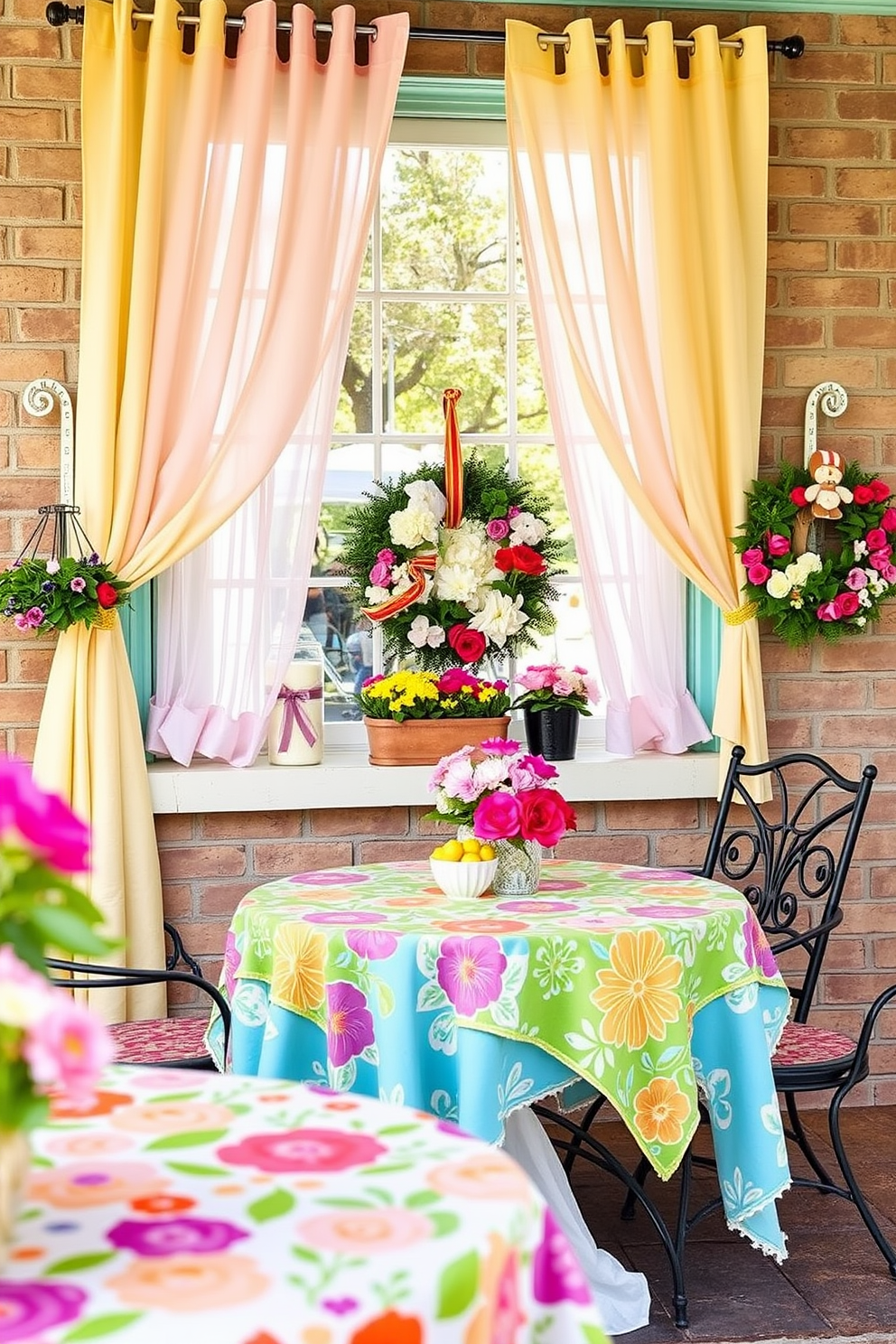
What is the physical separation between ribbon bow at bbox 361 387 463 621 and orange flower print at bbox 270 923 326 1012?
4.24 feet

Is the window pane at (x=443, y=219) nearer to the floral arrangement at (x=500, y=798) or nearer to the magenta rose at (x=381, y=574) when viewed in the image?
the magenta rose at (x=381, y=574)

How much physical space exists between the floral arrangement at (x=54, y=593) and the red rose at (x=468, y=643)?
33.0 inches

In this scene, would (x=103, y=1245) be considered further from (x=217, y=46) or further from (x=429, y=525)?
(x=217, y=46)

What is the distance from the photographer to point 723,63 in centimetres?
360

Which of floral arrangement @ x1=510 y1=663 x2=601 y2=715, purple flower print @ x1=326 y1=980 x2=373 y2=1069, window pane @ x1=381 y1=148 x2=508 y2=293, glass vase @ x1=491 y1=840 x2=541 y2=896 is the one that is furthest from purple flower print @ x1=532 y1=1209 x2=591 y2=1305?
window pane @ x1=381 y1=148 x2=508 y2=293

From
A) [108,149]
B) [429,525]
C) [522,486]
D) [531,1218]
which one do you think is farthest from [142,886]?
[531,1218]

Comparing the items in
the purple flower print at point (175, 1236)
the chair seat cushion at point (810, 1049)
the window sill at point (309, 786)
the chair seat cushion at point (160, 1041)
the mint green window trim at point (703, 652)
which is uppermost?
the mint green window trim at point (703, 652)

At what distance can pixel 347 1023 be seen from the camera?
2.28m

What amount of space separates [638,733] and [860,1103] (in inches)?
46.0

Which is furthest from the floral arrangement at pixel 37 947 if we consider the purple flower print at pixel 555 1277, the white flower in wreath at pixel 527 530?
the white flower in wreath at pixel 527 530

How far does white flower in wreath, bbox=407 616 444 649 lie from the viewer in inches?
139

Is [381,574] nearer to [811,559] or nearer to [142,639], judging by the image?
[142,639]

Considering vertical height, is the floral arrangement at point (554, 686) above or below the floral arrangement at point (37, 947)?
above

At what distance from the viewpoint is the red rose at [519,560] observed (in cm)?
349
